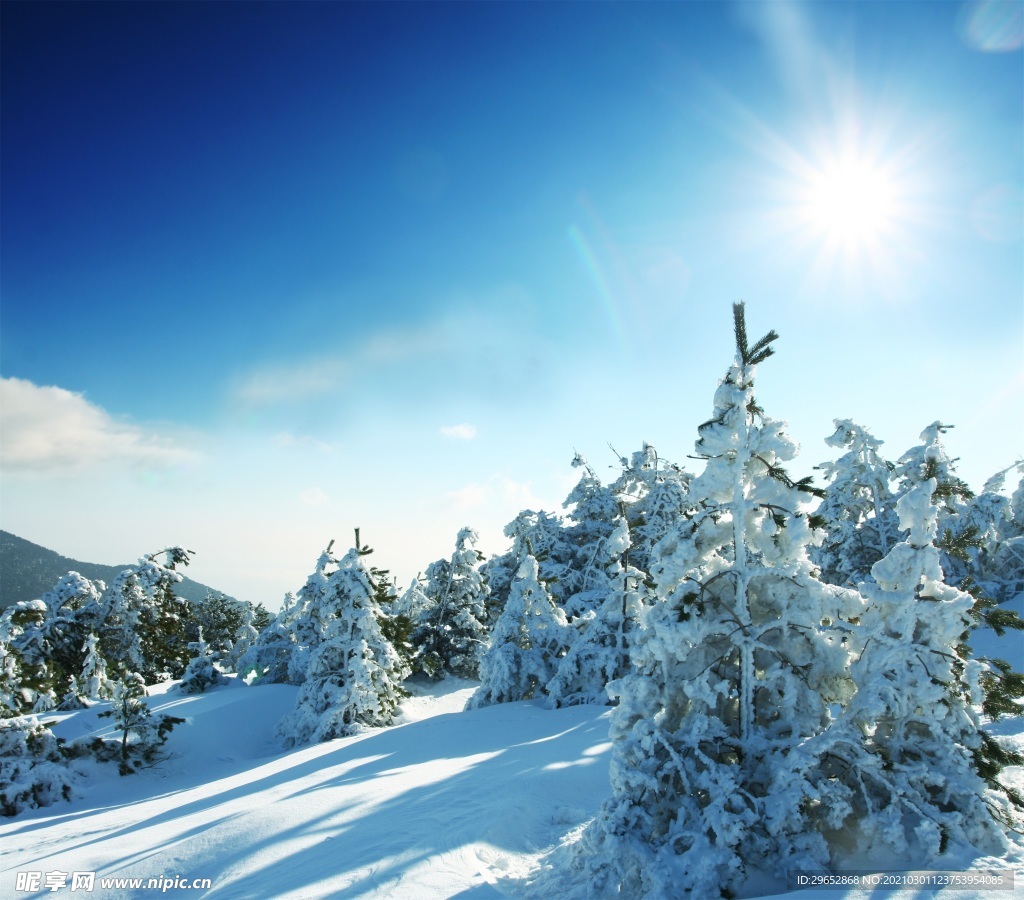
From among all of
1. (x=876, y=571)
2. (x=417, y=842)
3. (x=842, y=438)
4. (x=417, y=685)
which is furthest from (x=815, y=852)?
(x=417, y=685)

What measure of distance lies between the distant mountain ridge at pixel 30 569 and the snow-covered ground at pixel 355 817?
126652 mm

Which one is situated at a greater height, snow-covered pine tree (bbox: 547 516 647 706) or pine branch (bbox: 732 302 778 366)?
pine branch (bbox: 732 302 778 366)

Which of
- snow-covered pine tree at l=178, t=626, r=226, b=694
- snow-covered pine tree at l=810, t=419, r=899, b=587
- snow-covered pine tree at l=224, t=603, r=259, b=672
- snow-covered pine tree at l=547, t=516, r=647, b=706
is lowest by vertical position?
snow-covered pine tree at l=224, t=603, r=259, b=672

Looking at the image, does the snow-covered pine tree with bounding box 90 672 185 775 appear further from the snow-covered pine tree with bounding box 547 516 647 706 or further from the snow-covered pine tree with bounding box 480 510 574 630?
the snow-covered pine tree with bounding box 480 510 574 630

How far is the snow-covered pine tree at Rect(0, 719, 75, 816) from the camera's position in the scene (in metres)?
12.6

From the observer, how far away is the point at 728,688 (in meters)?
6.88

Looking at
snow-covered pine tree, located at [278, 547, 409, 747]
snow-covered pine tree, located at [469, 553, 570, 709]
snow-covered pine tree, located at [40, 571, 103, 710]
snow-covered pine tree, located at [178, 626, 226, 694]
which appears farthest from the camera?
snow-covered pine tree, located at [178, 626, 226, 694]

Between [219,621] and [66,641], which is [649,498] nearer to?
[66,641]

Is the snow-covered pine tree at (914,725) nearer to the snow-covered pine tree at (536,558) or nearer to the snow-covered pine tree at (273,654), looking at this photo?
the snow-covered pine tree at (536,558)

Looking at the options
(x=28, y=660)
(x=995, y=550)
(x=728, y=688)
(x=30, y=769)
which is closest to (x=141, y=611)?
(x=28, y=660)

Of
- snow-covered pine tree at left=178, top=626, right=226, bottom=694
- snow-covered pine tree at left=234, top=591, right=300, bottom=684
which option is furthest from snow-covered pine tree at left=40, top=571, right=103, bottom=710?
snow-covered pine tree at left=234, top=591, right=300, bottom=684

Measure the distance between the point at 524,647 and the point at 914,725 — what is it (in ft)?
48.2

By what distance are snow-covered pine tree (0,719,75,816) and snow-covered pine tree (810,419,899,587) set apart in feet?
84.5

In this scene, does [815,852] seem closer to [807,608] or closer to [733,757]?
[733,757]
